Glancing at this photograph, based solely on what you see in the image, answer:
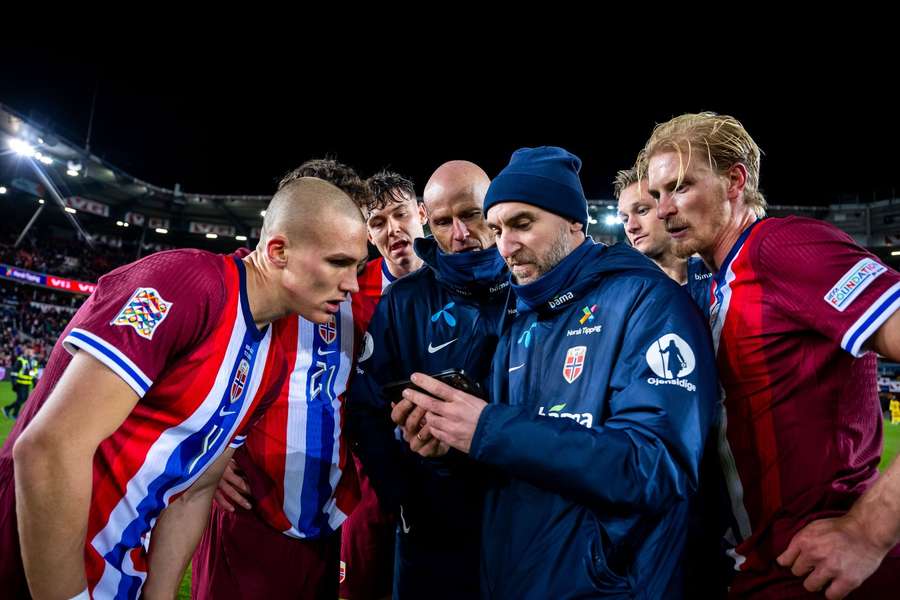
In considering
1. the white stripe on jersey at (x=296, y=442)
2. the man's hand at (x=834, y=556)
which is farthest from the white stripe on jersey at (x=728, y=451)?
the white stripe on jersey at (x=296, y=442)

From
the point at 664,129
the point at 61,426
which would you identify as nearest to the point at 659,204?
the point at 664,129

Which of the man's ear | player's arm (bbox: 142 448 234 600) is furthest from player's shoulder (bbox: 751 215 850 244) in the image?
player's arm (bbox: 142 448 234 600)

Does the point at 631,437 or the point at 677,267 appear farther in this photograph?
the point at 677,267

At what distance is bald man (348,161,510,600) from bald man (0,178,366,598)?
1.13 feet

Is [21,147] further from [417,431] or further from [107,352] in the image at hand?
[417,431]

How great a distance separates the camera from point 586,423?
1.57 metres

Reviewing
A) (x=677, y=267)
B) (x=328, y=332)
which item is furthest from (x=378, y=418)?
(x=677, y=267)

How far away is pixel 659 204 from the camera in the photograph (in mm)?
2232

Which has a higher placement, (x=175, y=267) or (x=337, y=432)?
(x=175, y=267)

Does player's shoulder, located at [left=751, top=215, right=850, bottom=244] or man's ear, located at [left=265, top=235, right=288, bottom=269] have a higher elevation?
player's shoulder, located at [left=751, top=215, right=850, bottom=244]

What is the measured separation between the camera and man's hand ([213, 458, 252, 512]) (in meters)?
2.57

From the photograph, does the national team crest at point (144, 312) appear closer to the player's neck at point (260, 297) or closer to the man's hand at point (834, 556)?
the player's neck at point (260, 297)

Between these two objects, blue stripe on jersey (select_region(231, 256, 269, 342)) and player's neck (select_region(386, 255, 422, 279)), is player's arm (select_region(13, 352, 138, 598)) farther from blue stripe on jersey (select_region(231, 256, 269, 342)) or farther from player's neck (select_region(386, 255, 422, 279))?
player's neck (select_region(386, 255, 422, 279))

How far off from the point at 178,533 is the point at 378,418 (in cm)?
106
